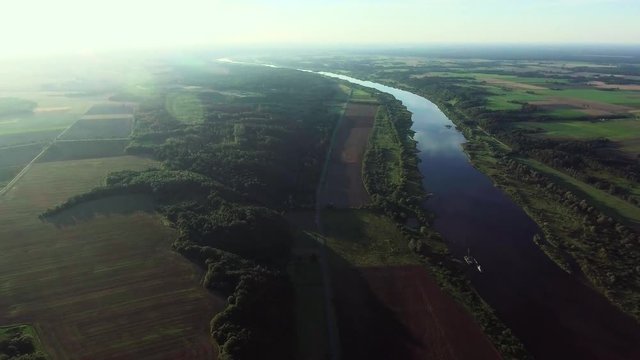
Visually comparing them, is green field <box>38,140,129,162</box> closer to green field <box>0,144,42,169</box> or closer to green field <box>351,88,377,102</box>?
green field <box>0,144,42,169</box>

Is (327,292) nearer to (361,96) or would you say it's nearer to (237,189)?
(237,189)

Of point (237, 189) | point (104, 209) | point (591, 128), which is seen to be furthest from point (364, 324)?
point (591, 128)

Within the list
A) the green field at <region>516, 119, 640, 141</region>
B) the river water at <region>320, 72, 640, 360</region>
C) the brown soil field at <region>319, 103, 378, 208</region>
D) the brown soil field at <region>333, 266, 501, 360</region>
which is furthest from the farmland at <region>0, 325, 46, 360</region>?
the green field at <region>516, 119, 640, 141</region>

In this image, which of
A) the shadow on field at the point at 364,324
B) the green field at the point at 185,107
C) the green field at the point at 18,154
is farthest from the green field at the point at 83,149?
the shadow on field at the point at 364,324

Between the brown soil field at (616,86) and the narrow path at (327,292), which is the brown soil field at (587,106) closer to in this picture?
the brown soil field at (616,86)

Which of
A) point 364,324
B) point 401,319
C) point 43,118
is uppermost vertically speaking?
point 43,118
